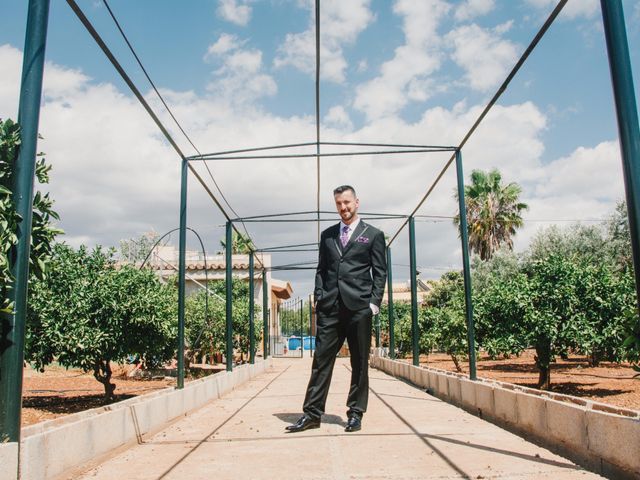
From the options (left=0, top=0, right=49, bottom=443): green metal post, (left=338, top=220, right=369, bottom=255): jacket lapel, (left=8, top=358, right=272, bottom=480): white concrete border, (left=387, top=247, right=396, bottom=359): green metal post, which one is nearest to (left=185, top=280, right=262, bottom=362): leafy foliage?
(left=387, top=247, right=396, bottom=359): green metal post

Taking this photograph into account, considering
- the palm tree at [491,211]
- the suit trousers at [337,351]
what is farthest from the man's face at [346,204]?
the palm tree at [491,211]

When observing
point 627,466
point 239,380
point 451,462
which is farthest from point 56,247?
point 627,466

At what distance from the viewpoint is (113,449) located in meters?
3.72

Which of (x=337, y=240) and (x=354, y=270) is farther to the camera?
(x=337, y=240)

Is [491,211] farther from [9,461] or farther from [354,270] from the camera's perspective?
[9,461]

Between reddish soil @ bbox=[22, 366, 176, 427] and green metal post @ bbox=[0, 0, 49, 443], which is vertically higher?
green metal post @ bbox=[0, 0, 49, 443]

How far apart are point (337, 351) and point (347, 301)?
1.35 feet

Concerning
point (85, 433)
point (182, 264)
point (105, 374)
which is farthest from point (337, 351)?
point (105, 374)

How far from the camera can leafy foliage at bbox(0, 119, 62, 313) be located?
2744mm

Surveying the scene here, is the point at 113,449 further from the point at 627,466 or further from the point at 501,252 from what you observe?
the point at 501,252

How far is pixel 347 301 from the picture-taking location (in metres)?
4.56

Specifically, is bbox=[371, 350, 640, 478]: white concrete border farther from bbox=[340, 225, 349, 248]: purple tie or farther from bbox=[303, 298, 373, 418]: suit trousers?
bbox=[340, 225, 349, 248]: purple tie

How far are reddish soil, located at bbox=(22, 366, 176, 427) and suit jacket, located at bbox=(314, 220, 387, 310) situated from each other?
523cm

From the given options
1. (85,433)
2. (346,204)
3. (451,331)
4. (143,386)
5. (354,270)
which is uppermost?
(346,204)
